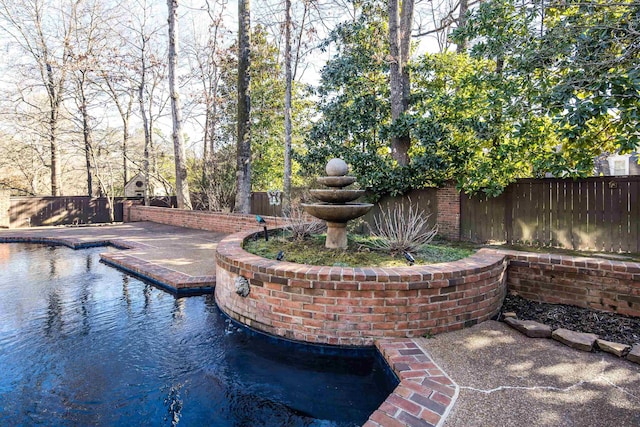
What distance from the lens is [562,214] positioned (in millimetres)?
6609

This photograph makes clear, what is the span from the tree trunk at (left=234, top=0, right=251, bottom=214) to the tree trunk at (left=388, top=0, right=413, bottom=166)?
395 cm

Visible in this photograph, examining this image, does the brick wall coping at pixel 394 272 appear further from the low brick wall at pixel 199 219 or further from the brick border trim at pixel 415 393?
the low brick wall at pixel 199 219

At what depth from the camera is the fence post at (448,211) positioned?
25.4 feet

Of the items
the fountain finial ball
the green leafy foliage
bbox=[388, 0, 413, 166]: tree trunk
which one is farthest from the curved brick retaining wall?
bbox=[388, 0, 413, 166]: tree trunk

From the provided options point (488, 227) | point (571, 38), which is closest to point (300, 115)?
point (488, 227)

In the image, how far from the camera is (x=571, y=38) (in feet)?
17.3

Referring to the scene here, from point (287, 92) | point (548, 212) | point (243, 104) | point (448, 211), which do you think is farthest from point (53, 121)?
point (548, 212)

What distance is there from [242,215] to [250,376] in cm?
681

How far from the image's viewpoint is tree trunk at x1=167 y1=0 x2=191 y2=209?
38.1ft

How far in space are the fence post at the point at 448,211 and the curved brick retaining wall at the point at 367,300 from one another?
4.44 meters

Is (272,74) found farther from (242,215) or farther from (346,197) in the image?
(346,197)

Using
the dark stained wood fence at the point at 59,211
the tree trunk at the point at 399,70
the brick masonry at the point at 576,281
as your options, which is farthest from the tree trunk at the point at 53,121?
the brick masonry at the point at 576,281

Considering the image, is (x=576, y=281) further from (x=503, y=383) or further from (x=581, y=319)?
(x=503, y=383)

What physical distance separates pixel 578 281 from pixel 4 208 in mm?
16437
